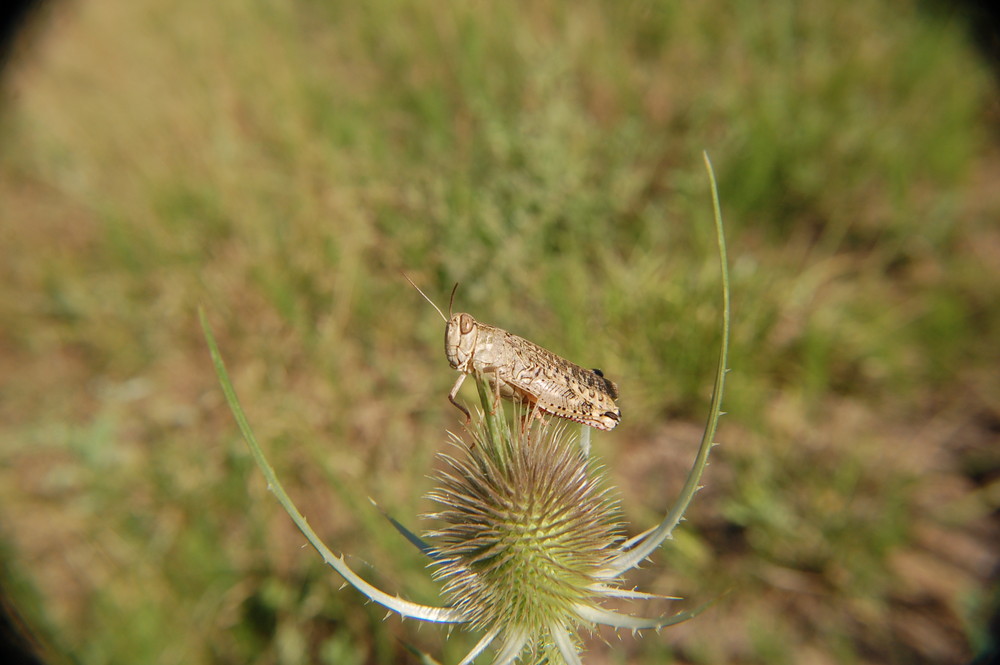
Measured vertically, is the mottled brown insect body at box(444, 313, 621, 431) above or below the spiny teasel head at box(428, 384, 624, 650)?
above

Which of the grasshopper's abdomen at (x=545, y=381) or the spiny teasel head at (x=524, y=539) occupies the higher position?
the grasshopper's abdomen at (x=545, y=381)

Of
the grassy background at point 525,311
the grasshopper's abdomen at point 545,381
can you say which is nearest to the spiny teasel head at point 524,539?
the grasshopper's abdomen at point 545,381

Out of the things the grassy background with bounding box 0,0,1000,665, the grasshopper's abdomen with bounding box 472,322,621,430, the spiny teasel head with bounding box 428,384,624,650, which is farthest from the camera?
the grassy background with bounding box 0,0,1000,665

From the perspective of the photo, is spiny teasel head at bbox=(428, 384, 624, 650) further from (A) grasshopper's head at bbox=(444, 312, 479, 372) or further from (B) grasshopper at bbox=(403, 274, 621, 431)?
(A) grasshopper's head at bbox=(444, 312, 479, 372)

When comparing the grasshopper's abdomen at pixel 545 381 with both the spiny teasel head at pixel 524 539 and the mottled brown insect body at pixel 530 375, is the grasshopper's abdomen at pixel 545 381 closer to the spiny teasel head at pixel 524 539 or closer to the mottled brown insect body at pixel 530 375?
the mottled brown insect body at pixel 530 375

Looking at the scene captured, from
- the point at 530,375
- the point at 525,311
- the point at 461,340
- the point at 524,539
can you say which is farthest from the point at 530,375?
the point at 525,311

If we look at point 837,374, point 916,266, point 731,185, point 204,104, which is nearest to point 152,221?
point 204,104

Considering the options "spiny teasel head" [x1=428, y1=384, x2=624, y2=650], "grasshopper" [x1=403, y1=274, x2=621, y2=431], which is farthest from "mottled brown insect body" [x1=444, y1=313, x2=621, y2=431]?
"spiny teasel head" [x1=428, y1=384, x2=624, y2=650]

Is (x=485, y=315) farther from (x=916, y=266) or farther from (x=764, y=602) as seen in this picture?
(x=916, y=266)
